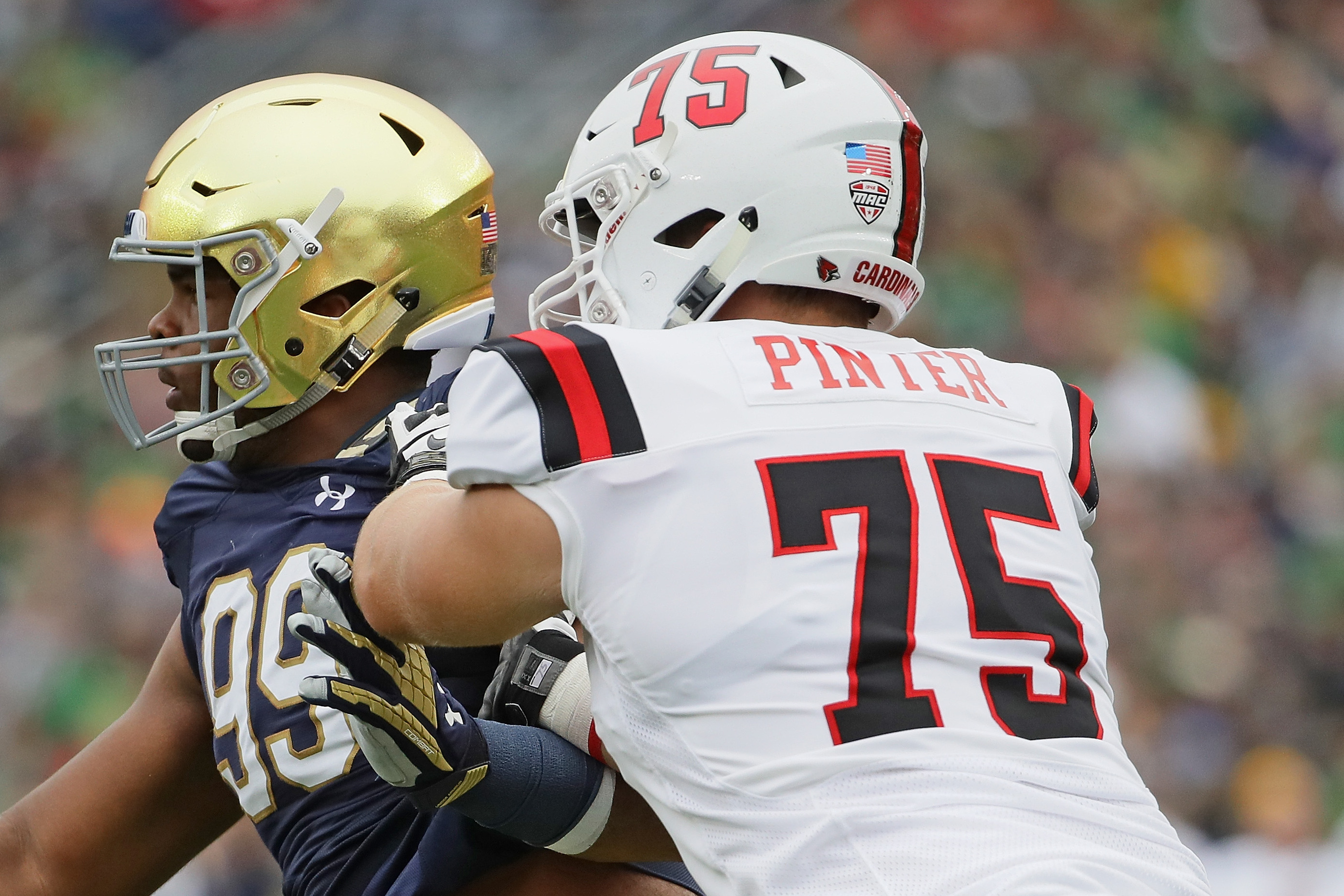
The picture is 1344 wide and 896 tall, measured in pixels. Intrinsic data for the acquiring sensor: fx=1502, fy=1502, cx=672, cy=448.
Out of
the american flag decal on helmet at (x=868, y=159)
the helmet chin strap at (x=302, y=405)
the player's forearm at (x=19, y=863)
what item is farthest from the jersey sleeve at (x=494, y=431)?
the player's forearm at (x=19, y=863)

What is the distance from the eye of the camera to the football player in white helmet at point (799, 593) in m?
1.74

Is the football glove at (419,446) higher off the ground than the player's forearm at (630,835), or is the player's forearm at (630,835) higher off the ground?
the football glove at (419,446)

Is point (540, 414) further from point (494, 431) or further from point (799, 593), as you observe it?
point (799, 593)

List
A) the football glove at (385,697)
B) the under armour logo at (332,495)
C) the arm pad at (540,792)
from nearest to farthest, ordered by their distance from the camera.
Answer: the football glove at (385,697) → the arm pad at (540,792) → the under armour logo at (332,495)

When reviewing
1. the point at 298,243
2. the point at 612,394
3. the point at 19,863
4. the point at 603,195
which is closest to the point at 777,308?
the point at 603,195

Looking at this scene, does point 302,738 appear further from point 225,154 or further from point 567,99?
point 567,99

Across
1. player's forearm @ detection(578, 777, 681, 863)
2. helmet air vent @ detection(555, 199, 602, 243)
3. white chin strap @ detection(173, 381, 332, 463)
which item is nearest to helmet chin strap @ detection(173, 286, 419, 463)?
white chin strap @ detection(173, 381, 332, 463)

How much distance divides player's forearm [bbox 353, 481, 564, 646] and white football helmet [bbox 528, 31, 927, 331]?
0.51 metres

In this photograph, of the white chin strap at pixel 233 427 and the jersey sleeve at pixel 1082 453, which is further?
the white chin strap at pixel 233 427

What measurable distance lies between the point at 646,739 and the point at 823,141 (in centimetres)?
93

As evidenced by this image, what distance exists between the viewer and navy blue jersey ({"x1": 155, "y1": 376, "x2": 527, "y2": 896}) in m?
2.38

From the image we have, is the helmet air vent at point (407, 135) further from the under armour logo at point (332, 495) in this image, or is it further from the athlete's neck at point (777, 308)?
the athlete's neck at point (777, 308)

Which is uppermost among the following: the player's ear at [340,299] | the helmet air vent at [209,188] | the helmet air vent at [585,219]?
the helmet air vent at [209,188]

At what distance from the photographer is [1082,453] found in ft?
7.36
